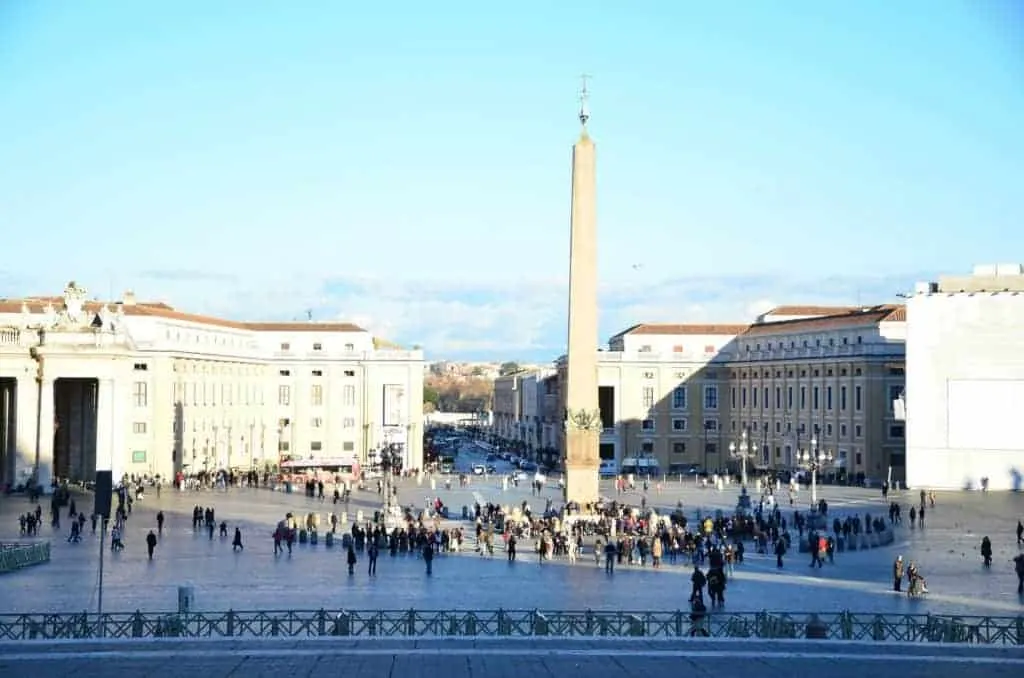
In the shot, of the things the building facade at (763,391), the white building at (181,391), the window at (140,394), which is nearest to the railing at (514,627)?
the white building at (181,391)

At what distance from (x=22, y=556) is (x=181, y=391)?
3310cm

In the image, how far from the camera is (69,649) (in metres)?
15.8

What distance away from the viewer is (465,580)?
24203mm

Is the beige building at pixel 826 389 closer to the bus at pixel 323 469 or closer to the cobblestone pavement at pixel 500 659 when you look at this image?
the bus at pixel 323 469

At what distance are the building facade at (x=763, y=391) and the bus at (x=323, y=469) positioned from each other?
15395mm

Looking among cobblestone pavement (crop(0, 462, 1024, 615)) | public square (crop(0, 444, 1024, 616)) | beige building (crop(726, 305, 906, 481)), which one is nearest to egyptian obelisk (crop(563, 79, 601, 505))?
public square (crop(0, 444, 1024, 616))

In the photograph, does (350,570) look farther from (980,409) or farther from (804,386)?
(804,386)

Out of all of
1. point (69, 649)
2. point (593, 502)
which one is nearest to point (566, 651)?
point (69, 649)

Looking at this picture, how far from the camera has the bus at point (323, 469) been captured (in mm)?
57562

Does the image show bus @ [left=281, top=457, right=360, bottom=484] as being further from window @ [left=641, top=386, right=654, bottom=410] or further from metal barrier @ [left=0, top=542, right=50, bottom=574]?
metal barrier @ [left=0, top=542, right=50, bottom=574]

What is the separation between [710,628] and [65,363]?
3582cm

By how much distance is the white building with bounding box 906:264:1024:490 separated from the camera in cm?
5144

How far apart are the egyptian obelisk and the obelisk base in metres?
0.04

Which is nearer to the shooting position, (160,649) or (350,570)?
(160,649)
